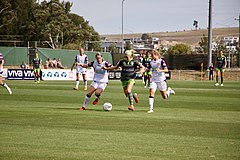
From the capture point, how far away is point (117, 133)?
12.1 m

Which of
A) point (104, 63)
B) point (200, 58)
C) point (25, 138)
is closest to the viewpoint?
point (25, 138)

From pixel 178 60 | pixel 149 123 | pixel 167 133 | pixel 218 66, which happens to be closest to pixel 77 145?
pixel 167 133

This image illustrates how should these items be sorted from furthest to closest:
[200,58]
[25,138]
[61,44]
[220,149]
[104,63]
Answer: [61,44]
[200,58]
[104,63]
[25,138]
[220,149]

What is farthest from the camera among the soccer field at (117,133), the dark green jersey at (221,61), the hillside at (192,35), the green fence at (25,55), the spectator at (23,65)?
the hillside at (192,35)

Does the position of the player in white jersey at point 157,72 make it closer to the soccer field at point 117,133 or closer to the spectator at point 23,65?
the soccer field at point 117,133

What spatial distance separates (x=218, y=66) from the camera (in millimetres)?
37000

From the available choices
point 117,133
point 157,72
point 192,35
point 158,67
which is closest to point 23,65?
point 157,72

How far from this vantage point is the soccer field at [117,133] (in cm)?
959

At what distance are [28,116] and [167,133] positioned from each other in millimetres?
4871

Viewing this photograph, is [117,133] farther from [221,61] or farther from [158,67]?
[221,61]

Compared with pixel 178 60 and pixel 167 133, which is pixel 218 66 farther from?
pixel 178 60

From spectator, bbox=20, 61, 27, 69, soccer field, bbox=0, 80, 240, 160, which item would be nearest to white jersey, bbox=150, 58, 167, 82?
soccer field, bbox=0, 80, 240, 160

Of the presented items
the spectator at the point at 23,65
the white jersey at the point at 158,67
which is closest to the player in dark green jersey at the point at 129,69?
the white jersey at the point at 158,67

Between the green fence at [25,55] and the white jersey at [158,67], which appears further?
the green fence at [25,55]
